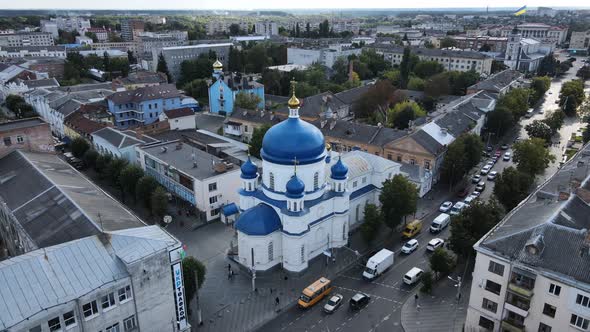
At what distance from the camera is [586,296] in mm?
27359

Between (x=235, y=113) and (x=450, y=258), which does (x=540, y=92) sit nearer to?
(x=235, y=113)

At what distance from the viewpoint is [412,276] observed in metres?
40.5

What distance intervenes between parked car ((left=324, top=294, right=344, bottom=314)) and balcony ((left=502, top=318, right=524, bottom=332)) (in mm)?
13164

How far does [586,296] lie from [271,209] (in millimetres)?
26688

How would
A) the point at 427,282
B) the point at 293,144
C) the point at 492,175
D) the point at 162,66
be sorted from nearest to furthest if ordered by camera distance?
the point at 427,282 → the point at 293,144 → the point at 492,175 → the point at 162,66

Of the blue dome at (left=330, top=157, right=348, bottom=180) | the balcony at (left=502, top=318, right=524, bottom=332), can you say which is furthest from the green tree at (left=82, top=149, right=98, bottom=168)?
the balcony at (left=502, top=318, right=524, bottom=332)

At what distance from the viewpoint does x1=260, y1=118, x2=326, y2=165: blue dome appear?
137 ft

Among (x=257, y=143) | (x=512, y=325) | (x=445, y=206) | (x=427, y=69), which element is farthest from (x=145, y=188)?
(x=427, y=69)

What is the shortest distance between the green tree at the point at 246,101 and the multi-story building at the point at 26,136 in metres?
44.7

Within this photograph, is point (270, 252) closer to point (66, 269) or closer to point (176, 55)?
point (66, 269)

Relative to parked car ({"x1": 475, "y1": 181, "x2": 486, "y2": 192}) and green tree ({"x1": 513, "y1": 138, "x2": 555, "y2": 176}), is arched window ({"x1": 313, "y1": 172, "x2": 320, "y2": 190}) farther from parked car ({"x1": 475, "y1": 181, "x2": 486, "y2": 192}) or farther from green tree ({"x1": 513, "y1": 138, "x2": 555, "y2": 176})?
green tree ({"x1": 513, "y1": 138, "x2": 555, "y2": 176})

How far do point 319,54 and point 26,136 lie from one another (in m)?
109

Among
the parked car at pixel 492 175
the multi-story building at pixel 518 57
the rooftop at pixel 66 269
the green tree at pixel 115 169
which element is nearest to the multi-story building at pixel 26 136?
the green tree at pixel 115 169

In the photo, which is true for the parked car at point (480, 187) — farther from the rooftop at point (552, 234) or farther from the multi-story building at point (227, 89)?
the multi-story building at point (227, 89)
